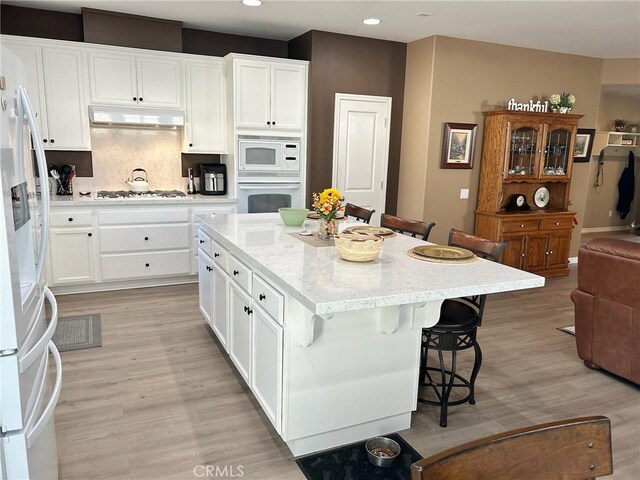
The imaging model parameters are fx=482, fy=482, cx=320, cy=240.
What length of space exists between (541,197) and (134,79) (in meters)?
5.04

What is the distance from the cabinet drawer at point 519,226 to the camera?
18.4 feet

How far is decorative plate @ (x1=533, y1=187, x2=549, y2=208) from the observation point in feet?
20.3

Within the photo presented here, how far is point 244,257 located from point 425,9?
3.16 metres

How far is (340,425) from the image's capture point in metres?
2.40

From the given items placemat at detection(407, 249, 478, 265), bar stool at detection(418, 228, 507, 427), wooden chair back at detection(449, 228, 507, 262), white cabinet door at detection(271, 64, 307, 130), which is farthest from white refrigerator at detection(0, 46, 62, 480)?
white cabinet door at detection(271, 64, 307, 130)

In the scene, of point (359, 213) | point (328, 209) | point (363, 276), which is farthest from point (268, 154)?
point (363, 276)

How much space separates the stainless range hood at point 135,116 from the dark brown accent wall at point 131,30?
66cm

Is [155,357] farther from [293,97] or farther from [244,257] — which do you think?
[293,97]

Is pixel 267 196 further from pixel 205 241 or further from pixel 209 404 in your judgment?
pixel 209 404

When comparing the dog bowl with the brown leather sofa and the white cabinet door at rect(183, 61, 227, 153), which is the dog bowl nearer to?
the brown leather sofa

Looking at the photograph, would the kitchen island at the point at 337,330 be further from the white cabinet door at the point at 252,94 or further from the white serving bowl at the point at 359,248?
the white cabinet door at the point at 252,94

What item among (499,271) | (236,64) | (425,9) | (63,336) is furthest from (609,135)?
(63,336)

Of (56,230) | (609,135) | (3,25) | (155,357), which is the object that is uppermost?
(3,25)

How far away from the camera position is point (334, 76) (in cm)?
553
